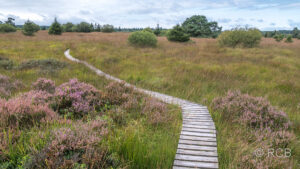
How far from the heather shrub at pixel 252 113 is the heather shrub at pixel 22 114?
4.91 metres

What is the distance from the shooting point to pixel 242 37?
23.5 meters

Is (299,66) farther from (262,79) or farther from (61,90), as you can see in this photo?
(61,90)

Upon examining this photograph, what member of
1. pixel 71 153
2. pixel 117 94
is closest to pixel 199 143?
pixel 71 153

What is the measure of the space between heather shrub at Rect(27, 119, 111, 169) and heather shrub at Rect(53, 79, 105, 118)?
2216 mm

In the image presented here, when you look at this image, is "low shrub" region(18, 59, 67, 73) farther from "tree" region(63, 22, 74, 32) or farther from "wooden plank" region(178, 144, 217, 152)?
"tree" region(63, 22, 74, 32)

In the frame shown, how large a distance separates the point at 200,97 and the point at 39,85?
646 cm

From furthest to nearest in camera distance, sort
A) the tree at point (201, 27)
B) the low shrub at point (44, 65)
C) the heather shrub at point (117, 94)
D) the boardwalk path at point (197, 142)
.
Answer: the tree at point (201, 27) < the low shrub at point (44, 65) < the heather shrub at point (117, 94) < the boardwalk path at point (197, 142)

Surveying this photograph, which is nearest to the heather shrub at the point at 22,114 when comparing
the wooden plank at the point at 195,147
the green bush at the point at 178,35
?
the wooden plank at the point at 195,147

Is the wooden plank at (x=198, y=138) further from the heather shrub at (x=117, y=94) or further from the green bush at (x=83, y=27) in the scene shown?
the green bush at (x=83, y=27)

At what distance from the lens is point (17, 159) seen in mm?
2707

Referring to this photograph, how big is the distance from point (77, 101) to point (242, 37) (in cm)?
2343

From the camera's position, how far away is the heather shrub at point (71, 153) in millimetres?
2538

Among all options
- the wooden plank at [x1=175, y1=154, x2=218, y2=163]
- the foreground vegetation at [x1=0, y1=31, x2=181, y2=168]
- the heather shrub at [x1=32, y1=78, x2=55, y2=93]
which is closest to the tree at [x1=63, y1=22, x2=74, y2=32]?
the foreground vegetation at [x1=0, y1=31, x2=181, y2=168]

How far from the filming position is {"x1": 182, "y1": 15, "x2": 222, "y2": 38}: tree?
160 feet
